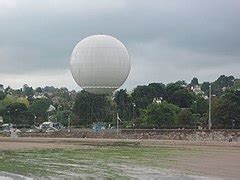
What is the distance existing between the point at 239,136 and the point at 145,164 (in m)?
34.1

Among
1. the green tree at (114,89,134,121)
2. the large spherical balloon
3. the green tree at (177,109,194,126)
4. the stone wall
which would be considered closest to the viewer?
the stone wall

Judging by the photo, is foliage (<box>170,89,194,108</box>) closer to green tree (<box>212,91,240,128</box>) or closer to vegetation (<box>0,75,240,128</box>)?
vegetation (<box>0,75,240,128</box>)

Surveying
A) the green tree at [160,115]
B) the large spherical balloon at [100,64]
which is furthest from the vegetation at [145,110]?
the large spherical balloon at [100,64]

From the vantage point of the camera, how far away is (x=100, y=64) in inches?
3214

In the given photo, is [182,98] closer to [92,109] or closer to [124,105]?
[124,105]

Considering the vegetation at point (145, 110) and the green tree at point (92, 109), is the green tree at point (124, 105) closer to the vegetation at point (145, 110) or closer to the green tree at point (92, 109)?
the vegetation at point (145, 110)

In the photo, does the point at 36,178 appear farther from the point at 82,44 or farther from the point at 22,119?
the point at 22,119

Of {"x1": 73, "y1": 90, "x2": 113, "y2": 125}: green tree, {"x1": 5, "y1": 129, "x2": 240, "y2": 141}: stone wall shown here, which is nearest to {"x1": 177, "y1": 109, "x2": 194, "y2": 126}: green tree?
{"x1": 5, "y1": 129, "x2": 240, "y2": 141}: stone wall

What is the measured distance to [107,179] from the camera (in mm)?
→ 24078

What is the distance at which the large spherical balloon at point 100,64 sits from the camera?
81.6 metres

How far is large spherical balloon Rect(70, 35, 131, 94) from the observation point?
3214 inches

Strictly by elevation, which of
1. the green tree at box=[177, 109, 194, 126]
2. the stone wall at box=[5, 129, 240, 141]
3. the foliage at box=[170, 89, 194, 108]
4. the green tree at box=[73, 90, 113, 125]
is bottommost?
the stone wall at box=[5, 129, 240, 141]

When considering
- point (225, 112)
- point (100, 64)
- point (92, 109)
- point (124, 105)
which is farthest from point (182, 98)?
point (100, 64)

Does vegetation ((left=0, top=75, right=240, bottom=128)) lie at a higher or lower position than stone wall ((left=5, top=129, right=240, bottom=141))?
higher
